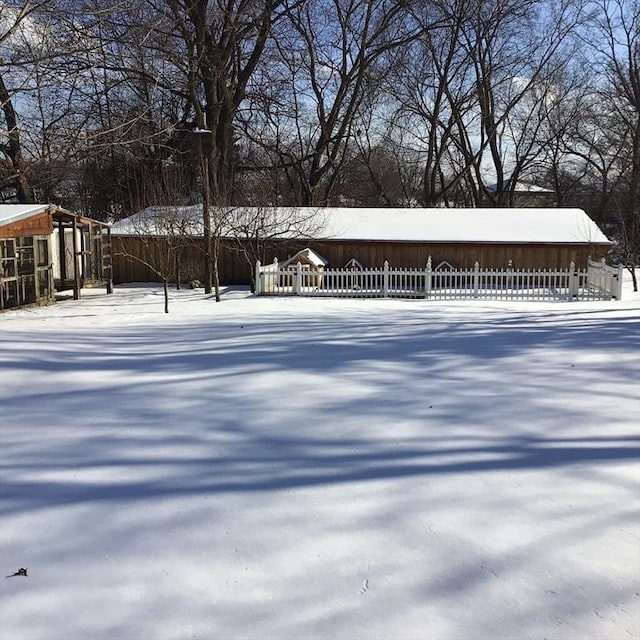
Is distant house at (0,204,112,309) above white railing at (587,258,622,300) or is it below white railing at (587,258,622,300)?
above

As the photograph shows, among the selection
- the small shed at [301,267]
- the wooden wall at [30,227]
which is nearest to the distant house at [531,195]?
the small shed at [301,267]

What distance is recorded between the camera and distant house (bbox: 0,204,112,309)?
635 inches

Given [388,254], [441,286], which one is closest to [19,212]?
[441,286]

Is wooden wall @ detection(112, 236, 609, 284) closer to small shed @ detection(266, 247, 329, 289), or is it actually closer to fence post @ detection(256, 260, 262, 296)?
small shed @ detection(266, 247, 329, 289)

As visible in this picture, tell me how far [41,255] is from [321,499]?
1671cm

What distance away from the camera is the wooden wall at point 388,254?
2331 cm

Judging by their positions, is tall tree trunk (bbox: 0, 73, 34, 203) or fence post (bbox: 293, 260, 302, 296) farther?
fence post (bbox: 293, 260, 302, 296)

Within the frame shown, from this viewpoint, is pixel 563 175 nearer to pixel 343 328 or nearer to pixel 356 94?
pixel 356 94

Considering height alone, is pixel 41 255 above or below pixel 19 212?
below

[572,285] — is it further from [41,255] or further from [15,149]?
[15,149]

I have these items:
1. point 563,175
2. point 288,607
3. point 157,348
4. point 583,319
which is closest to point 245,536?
point 288,607

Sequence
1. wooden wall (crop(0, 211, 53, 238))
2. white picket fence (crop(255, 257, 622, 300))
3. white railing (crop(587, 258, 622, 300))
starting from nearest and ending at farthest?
wooden wall (crop(0, 211, 53, 238)) < white railing (crop(587, 258, 622, 300)) < white picket fence (crop(255, 257, 622, 300))

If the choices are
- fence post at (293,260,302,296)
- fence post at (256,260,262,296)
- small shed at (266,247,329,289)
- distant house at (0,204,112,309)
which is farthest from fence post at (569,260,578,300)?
distant house at (0,204,112,309)

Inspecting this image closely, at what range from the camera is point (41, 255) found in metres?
17.8
